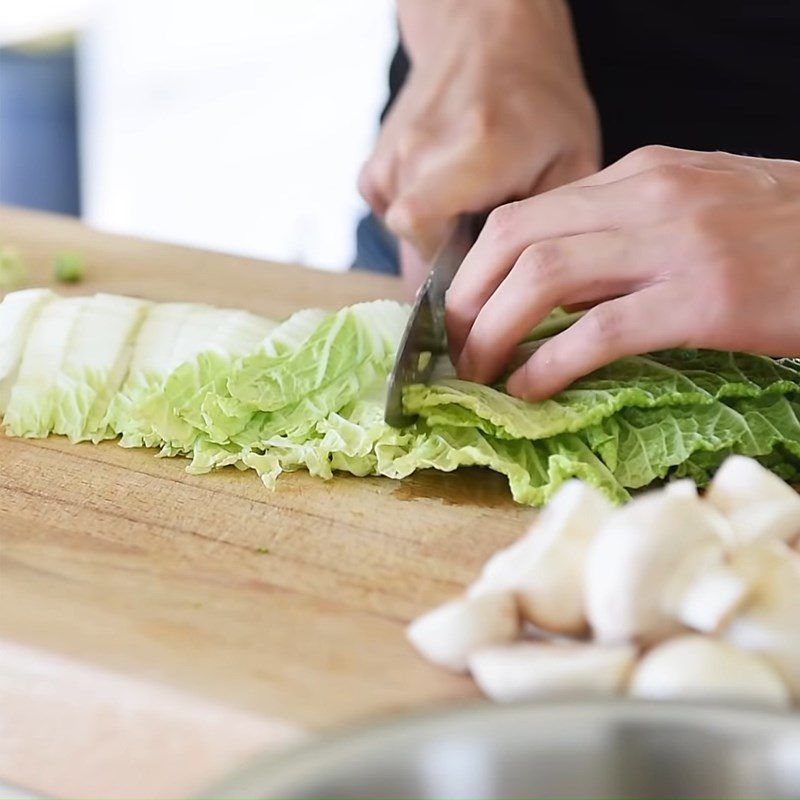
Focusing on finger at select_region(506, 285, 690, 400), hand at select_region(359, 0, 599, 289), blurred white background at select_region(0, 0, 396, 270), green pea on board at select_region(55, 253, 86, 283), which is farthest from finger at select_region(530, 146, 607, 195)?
blurred white background at select_region(0, 0, 396, 270)

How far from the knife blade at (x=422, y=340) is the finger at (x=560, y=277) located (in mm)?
89

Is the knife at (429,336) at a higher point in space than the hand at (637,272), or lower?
lower

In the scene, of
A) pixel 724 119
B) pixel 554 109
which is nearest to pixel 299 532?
pixel 554 109

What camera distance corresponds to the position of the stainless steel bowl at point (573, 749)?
2.60 feet

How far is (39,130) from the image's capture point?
17.6ft

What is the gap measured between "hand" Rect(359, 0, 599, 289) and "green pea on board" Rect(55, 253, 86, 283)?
0.57 metres

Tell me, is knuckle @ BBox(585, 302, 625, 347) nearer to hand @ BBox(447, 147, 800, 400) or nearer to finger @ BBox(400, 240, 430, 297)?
hand @ BBox(447, 147, 800, 400)

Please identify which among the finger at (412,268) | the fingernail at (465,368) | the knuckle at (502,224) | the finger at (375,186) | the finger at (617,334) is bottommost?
the finger at (412,268)

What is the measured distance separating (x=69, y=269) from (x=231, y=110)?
3.23 metres

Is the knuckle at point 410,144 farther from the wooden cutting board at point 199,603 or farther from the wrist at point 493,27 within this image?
the wooden cutting board at point 199,603

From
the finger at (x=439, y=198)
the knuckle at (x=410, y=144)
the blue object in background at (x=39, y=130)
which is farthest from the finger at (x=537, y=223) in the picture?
the blue object in background at (x=39, y=130)

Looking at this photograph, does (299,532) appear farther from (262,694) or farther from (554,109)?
(554,109)

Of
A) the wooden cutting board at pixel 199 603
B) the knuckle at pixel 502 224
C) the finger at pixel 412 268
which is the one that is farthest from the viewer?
the finger at pixel 412 268

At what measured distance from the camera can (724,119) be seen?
2.35m
